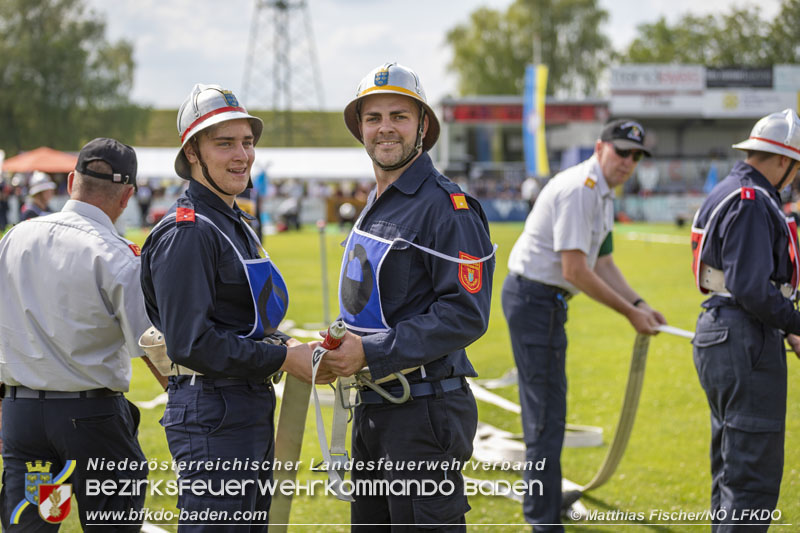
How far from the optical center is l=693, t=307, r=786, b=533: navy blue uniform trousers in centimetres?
424

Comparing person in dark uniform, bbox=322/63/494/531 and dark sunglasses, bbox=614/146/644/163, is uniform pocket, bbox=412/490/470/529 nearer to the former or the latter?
person in dark uniform, bbox=322/63/494/531

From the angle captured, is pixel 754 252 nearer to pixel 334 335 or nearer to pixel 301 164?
pixel 334 335

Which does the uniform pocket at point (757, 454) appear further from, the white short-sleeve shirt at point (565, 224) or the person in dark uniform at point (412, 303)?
the person in dark uniform at point (412, 303)

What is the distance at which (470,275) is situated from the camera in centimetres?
337

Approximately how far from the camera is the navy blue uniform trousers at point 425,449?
3.37 meters

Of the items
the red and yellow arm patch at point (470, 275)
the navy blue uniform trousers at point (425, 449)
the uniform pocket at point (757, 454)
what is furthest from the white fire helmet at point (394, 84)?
the uniform pocket at point (757, 454)

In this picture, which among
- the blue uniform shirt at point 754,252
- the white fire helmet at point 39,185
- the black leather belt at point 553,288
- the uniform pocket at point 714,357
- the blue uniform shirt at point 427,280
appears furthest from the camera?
the white fire helmet at point 39,185

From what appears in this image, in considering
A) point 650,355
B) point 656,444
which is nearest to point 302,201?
point 650,355

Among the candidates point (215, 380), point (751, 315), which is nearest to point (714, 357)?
point (751, 315)

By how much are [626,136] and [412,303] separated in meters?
2.80

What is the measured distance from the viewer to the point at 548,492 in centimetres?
518

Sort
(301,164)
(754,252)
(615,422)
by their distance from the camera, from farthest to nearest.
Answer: (301,164), (615,422), (754,252)

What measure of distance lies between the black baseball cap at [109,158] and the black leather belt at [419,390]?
169 cm

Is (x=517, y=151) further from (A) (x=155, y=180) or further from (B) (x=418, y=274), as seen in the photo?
(B) (x=418, y=274)
